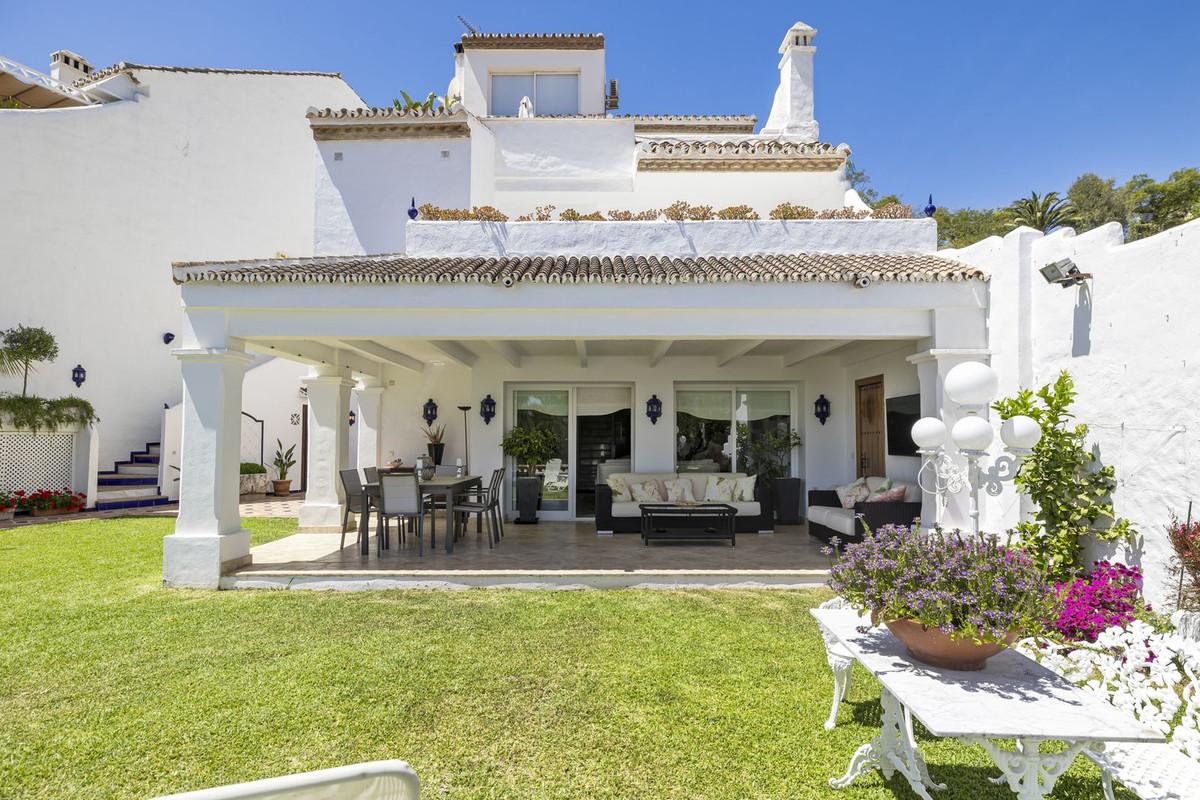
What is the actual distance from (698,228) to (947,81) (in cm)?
1423

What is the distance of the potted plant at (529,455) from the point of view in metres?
11.1

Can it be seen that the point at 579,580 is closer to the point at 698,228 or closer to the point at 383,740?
the point at 383,740

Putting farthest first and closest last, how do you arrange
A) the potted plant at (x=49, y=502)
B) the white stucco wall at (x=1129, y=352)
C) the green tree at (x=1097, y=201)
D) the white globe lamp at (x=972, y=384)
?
the green tree at (x=1097, y=201) → the potted plant at (x=49, y=502) → the white stucco wall at (x=1129, y=352) → the white globe lamp at (x=972, y=384)

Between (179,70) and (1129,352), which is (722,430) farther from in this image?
(179,70)

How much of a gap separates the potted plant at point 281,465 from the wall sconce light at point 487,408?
7677 millimetres

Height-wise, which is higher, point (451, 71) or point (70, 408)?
point (451, 71)

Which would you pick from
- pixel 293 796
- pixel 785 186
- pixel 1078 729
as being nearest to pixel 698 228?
pixel 785 186

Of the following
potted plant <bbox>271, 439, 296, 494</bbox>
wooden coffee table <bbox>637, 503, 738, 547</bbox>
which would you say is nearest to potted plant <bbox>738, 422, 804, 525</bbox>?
wooden coffee table <bbox>637, 503, 738, 547</bbox>

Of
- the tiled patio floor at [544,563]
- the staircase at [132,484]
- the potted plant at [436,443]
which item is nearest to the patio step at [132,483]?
the staircase at [132,484]

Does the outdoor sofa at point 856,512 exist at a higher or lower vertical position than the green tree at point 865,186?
lower

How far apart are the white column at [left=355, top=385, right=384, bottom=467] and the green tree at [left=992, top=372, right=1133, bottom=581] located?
9.63 metres

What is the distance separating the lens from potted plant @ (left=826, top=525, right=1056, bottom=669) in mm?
2461

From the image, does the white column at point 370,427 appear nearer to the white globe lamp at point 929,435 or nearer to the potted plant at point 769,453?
the potted plant at point 769,453

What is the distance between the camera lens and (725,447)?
11.5m
